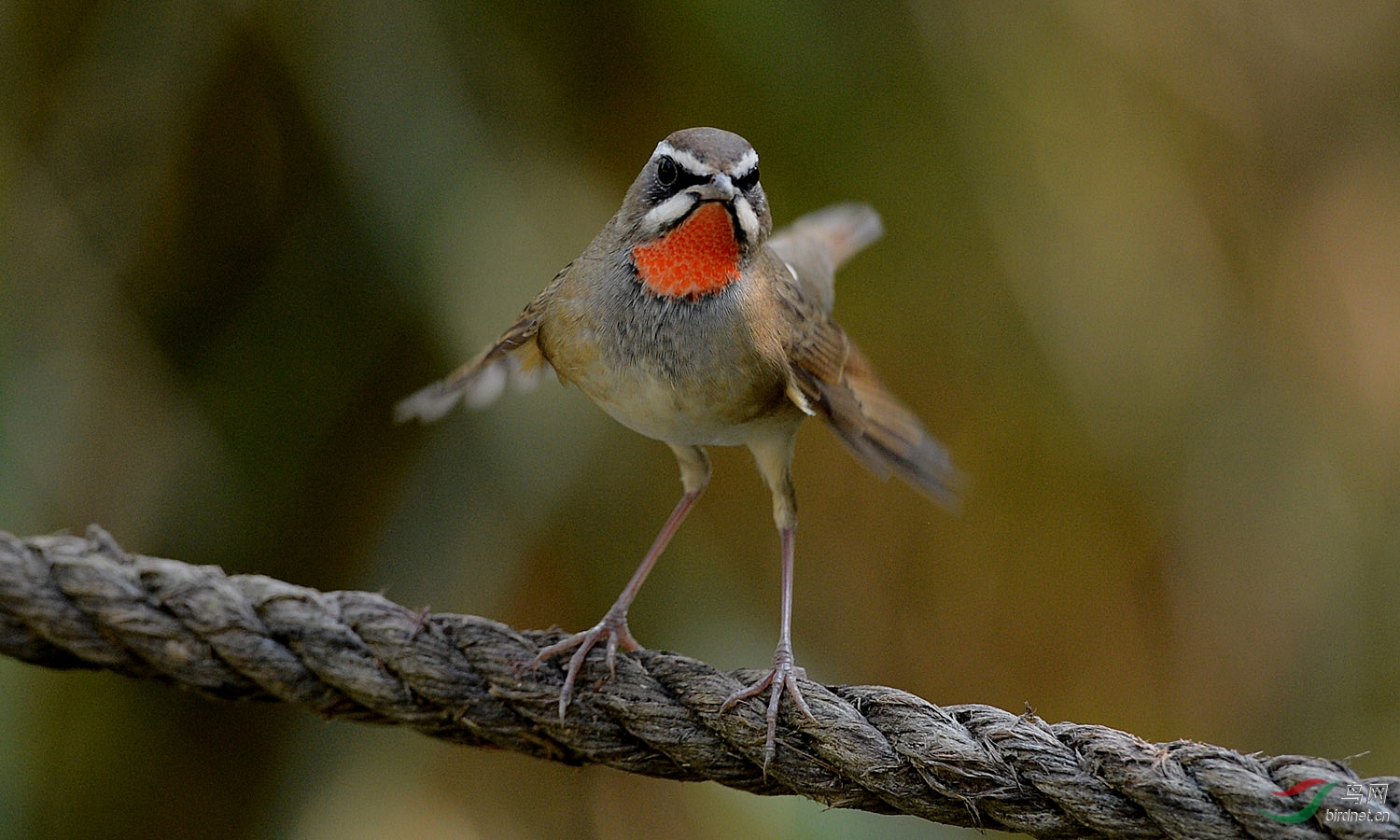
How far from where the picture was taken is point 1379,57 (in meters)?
5.45

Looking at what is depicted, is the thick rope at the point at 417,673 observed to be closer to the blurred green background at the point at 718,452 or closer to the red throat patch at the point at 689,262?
the red throat patch at the point at 689,262

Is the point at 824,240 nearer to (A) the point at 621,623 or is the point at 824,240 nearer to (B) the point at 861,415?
(B) the point at 861,415

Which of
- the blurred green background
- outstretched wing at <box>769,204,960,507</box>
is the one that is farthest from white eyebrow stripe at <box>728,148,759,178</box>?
the blurred green background

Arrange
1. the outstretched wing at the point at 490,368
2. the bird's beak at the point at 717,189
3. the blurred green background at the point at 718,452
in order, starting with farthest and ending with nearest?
the blurred green background at the point at 718,452
the outstretched wing at the point at 490,368
the bird's beak at the point at 717,189

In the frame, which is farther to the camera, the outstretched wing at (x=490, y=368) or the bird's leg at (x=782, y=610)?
the outstretched wing at (x=490, y=368)

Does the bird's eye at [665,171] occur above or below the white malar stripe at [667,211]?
above

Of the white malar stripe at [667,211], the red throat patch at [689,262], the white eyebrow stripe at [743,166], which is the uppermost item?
the white eyebrow stripe at [743,166]

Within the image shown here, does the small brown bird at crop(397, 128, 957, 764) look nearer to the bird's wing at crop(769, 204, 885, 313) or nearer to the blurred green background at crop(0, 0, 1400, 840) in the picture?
the bird's wing at crop(769, 204, 885, 313)

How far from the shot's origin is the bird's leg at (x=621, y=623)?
8.45 ft

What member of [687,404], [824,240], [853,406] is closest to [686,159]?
[687,404]

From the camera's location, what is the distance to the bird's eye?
115 inches

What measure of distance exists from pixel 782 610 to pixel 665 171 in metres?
1.21

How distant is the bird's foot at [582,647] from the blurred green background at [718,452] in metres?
1.24

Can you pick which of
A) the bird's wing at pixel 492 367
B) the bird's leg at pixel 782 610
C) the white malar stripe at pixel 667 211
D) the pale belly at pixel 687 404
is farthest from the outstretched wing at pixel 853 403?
the bird's wing at pixel 492 367
